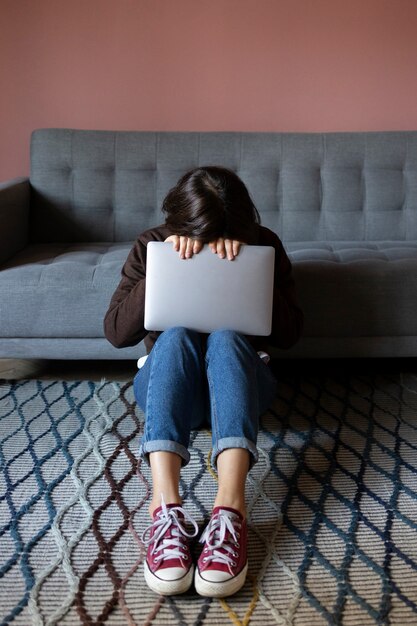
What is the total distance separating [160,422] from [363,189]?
60.3 inches

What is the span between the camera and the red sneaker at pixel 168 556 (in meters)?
0.89

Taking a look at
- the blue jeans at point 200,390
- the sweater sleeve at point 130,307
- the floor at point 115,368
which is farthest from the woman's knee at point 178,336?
the floor at point 115,368

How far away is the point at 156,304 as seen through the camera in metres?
1.17

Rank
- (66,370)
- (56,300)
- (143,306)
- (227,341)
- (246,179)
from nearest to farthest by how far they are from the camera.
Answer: (227,341), (143,306), (56,300), (66,370), (246,179)

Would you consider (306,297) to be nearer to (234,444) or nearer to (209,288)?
A: (209,288)

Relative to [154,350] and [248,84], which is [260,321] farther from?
[248,84]

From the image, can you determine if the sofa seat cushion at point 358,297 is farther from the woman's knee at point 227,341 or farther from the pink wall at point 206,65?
the pink wall at point 206,65

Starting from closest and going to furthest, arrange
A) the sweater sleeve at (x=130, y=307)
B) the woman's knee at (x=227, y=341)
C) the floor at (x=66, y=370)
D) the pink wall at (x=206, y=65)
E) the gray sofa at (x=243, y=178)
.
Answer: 1. the woman's knee at (x=227, y=341)
2. the sweater sleeve at (x=130, y=307)
3. the floor at (x=66, y=370)
4. the gray sofa at (x=243, y=178)
5. the pink wall at (x=206, y=65)

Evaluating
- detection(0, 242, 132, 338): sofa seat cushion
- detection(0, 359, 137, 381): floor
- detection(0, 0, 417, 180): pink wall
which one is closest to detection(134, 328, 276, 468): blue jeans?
detection(0, 242, 132, 338): sofa seat cushion

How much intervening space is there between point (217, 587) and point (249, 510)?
0.28m

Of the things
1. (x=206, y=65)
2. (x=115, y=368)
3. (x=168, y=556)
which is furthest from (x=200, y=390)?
(x=206, y=65)

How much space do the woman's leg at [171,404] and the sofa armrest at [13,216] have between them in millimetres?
943

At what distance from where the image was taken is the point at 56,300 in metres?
1.63

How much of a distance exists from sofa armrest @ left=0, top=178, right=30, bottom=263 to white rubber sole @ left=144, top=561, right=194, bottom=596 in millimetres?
1228
